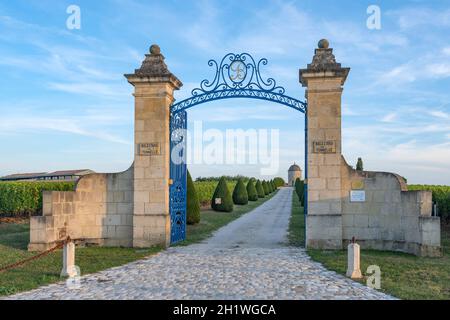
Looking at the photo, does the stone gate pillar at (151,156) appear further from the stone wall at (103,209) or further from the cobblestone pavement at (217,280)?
the cobblestone pavement at (217,280)

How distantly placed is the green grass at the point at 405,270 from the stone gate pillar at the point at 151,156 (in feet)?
12.1

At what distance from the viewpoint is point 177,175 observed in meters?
11.7

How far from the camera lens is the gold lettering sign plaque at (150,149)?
429 inches

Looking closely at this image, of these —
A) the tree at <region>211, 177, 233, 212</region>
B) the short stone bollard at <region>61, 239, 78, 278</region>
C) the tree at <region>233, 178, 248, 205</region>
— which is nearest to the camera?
the short stone bollard at <region>61, 239, 78, 278</region>

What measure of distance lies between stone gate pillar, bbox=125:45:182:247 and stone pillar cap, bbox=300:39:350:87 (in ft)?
10.8

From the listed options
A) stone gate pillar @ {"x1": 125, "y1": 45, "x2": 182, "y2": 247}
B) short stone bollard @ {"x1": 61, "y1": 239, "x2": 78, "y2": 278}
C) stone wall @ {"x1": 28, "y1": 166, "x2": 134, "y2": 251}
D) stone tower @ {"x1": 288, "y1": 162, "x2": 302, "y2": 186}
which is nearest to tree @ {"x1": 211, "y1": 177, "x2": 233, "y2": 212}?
stone wall @ {"x1": 28, "y1": 166, "x2": 134, "y2": 251}

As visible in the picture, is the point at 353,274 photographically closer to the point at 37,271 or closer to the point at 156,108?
A: the point at 37,271

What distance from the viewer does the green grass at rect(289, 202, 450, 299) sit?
21.2 feet

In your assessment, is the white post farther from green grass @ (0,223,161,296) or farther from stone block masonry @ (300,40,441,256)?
green grass @ (0,223,161,296)

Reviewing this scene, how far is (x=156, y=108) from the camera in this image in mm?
10984

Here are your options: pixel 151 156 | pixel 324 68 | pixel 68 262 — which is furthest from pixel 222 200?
pixel 68 262

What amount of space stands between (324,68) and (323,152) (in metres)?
1.91

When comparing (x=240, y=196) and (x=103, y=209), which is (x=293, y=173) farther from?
(x=103, y=209)
